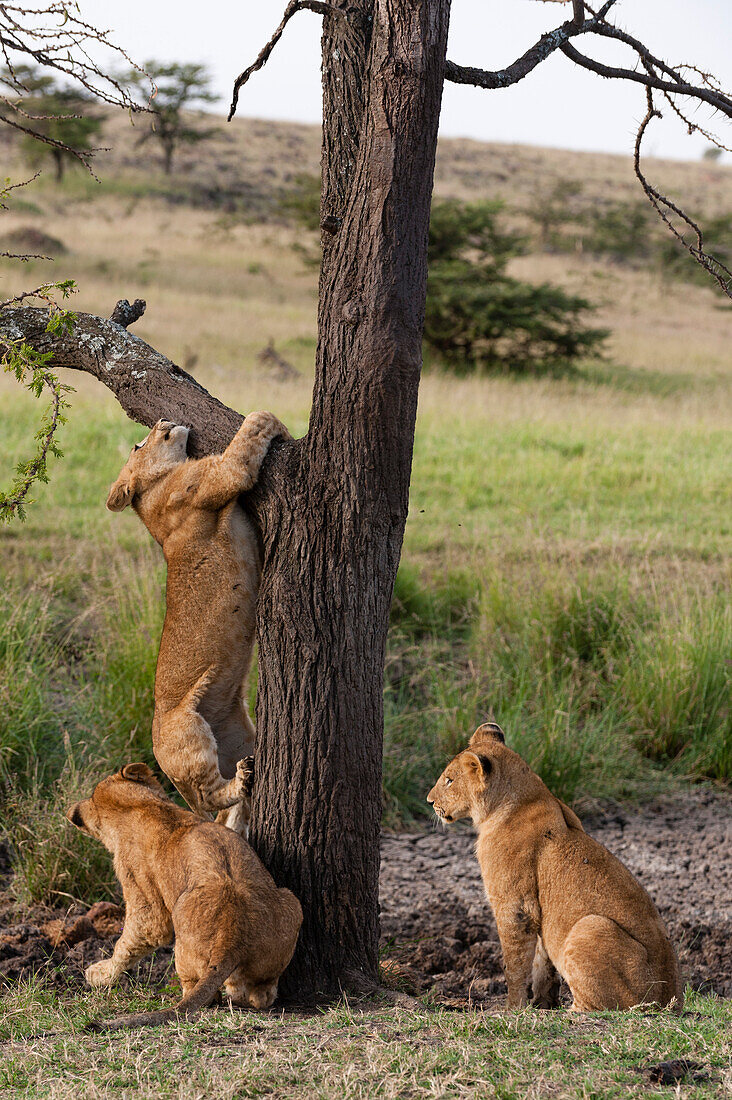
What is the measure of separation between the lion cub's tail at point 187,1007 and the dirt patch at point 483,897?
4.04 ft

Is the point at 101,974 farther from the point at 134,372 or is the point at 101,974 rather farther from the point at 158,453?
the point at 134,372

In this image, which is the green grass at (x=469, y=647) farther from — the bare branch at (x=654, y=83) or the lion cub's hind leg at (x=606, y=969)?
the bare branch at (x=654, y=83)

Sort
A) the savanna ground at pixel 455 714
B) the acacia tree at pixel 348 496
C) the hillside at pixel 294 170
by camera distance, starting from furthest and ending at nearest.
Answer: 1. the hillside at pixel 294 170
2. the acacia tree at pixel 348 496
3. the savanna ground at pixel 455 714

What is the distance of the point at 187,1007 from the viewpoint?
3473mm

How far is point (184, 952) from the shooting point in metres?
3.69

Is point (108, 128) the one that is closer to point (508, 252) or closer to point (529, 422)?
point (508, 252)

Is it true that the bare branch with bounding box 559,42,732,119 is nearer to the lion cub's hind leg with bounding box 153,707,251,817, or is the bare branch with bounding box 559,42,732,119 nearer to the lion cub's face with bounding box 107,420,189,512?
the lion cub's face with bounding box 107,420,189,512

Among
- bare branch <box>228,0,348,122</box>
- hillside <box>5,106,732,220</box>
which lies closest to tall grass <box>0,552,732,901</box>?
bare branch <box>228,0,348,122</box>

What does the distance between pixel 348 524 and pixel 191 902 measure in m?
1.46

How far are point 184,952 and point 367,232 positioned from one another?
2.62 m

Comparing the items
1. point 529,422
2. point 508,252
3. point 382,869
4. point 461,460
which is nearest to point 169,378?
point 382,869

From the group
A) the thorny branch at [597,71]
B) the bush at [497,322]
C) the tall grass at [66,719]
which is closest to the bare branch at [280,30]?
the thorny branch at [597,71]

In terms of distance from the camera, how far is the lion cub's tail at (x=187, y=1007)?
11.3ft

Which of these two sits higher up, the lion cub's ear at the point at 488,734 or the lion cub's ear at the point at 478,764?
the lion cub's ear at the point at 488,734
